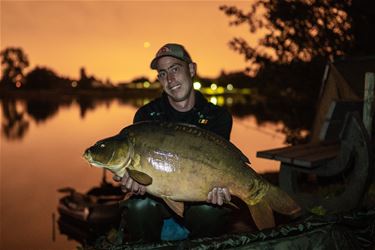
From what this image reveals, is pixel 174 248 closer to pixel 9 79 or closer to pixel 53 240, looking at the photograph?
pixel 53 240

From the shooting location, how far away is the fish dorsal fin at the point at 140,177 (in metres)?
2.00

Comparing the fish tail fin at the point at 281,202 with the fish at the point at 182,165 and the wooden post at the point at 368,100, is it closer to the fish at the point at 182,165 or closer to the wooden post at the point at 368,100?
the fish at the point at 182,165

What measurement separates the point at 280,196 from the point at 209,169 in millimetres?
408

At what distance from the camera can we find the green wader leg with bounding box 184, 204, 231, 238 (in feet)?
7.87

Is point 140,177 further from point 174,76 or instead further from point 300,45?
point 300,45

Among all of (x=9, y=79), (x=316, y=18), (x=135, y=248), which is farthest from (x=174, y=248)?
(x=9, y=79)

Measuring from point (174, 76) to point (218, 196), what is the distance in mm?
882

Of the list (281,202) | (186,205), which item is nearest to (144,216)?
(186,205)

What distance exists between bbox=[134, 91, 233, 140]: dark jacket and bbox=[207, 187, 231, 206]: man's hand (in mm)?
668

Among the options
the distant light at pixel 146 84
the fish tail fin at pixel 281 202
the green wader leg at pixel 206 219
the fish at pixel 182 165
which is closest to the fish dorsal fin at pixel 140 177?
the fish at pixel 182 165

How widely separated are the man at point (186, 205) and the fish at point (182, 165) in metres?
0.10

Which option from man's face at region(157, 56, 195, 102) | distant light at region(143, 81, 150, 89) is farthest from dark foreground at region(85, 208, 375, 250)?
distant light at region(143, 81, 150, 89)

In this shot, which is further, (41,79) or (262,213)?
(41,79)

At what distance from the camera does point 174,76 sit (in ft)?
8.65
